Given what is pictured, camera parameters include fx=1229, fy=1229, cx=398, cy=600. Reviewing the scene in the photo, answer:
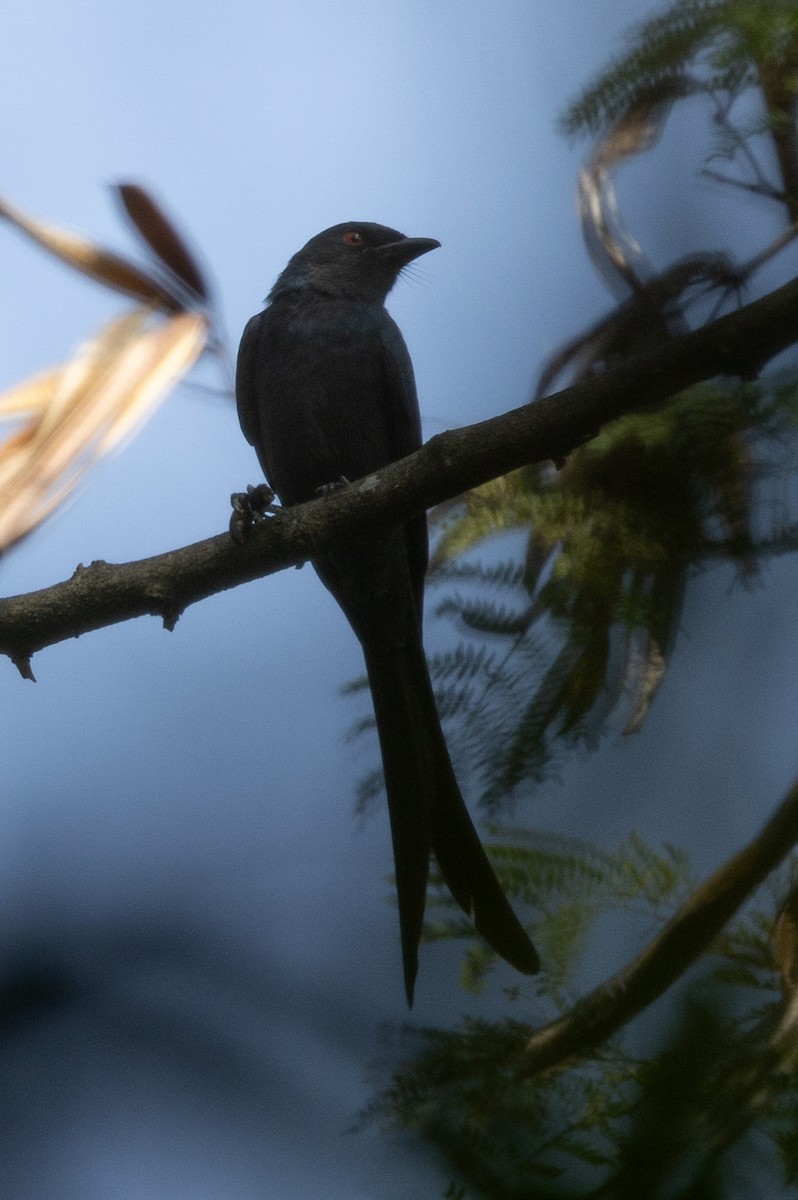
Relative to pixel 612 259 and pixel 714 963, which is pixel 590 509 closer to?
pixel 612 259

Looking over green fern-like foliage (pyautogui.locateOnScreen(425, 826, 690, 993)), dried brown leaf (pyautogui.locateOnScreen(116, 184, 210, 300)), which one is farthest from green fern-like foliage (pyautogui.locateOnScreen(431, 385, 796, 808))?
dried brown leaf (pyautogui.locateOnScreen(116, 184, 210, 300))

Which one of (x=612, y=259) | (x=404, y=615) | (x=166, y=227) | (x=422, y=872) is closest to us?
(x=612, y=259)

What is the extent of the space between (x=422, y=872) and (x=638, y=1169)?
1168 millimetres

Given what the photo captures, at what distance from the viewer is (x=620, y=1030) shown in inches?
45.6

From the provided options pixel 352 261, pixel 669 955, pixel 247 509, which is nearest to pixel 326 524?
pixel 247 509

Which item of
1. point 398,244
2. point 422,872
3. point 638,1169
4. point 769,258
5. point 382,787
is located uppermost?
point 398,244

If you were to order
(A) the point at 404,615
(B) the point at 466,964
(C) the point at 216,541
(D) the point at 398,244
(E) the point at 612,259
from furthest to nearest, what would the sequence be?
(D) the point at 398,244
(A) the point at 404,615
(C) the point at 216,541
(E) the point at 612,259
(B) the point at 466,964

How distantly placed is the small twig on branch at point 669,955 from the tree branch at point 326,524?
72cm

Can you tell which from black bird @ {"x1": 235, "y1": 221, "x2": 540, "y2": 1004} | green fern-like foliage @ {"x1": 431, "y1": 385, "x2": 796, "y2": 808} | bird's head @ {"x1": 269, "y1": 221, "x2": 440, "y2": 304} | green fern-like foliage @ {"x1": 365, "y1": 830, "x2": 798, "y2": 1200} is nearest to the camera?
green fern-like foliage @ {"x1": 365, "y1": 830, "x2": 798, "y2": 1200}

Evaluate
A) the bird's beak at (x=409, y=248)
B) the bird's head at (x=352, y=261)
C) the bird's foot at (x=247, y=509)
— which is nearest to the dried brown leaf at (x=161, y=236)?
the bird's foot at (x=247, y=509)

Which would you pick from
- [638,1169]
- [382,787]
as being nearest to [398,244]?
[382,787]

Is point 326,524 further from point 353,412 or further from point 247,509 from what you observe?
point 353,412

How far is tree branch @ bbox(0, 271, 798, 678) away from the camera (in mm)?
1903

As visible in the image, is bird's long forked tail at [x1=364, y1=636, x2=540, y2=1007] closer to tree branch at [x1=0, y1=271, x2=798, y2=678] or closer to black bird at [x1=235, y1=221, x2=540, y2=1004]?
black bird at [x1=235, y1=221, x2=540, y2=1004]
